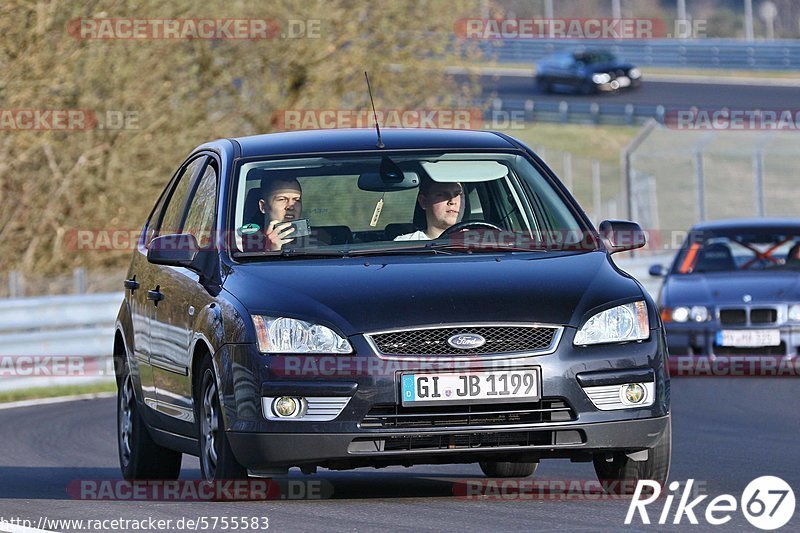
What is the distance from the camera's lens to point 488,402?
24.0 ft

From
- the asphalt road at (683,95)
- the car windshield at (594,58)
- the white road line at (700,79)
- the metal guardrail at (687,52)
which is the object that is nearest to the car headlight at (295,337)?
the asphalt road at (683,95)

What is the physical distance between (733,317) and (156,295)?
27.6 ft

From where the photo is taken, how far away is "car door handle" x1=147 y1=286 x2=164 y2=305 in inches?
357

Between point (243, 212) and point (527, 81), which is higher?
point (243, 212)

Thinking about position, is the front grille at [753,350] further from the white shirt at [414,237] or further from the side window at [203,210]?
the white shirt at [414,237]

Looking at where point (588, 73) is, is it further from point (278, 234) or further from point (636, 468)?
point (636, 468)

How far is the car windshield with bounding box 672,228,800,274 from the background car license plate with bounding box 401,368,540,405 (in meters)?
10.3

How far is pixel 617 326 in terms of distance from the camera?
7.59m

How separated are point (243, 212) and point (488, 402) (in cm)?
178

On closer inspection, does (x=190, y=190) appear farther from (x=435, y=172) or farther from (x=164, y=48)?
(x=164, y=48)

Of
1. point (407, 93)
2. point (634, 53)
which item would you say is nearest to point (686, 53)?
point (634, 53)

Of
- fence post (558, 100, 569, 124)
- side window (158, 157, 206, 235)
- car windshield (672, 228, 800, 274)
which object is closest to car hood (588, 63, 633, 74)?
fence post (558, 100, 569, 124)

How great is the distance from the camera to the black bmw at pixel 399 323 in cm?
734

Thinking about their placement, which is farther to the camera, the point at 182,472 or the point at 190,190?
the point at 182,472
